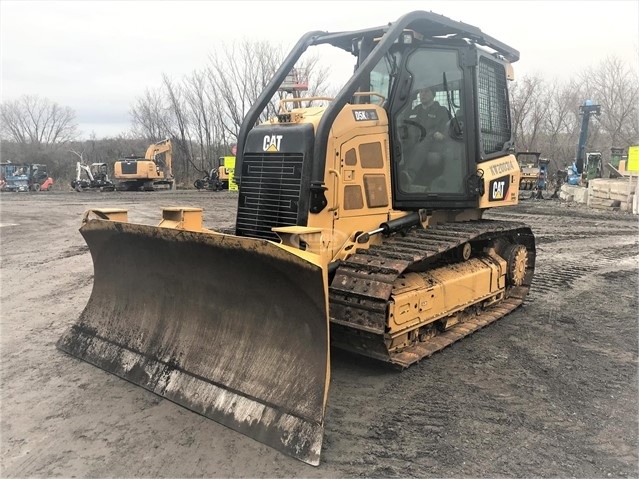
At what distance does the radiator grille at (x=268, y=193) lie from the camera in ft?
14.3

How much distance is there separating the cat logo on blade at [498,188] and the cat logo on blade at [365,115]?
173 centimetres

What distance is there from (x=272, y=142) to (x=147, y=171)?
96.6 ft

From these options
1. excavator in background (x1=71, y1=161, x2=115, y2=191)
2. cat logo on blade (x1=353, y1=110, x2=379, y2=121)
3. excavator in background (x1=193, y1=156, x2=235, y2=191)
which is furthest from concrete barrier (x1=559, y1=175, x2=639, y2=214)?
excavator in background (x1=71, y1=161, x2=115, y2=191)

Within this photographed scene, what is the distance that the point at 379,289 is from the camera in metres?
3.89

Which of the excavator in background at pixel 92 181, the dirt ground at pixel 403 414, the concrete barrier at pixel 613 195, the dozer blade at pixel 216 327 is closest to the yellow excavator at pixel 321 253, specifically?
the dozer blade at pixel 216 327

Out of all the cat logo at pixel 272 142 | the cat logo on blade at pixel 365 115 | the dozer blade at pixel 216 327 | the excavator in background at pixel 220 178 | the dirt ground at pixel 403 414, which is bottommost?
the dirt ground at pixel 403 414

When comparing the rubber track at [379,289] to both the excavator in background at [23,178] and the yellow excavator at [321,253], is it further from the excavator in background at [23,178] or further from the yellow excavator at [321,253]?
the excavator in background at [23,178]

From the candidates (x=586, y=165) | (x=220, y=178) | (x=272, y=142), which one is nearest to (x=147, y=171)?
(x=220, y=178)

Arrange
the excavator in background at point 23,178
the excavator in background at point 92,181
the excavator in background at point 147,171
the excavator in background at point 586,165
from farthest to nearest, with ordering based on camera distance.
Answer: the excavator in background at point 23,178 → the excavator in background at point 92,181 → the excavator in background at point 147,171 → the excavator in background at point 586,165

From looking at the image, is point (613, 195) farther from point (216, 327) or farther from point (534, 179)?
point (216, 327)

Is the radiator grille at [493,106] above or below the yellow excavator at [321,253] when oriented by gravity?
above

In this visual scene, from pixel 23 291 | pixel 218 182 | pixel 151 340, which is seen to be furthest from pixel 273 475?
pixel 218 182

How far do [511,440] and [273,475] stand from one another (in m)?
1.51

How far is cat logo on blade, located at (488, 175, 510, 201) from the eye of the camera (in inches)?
222
